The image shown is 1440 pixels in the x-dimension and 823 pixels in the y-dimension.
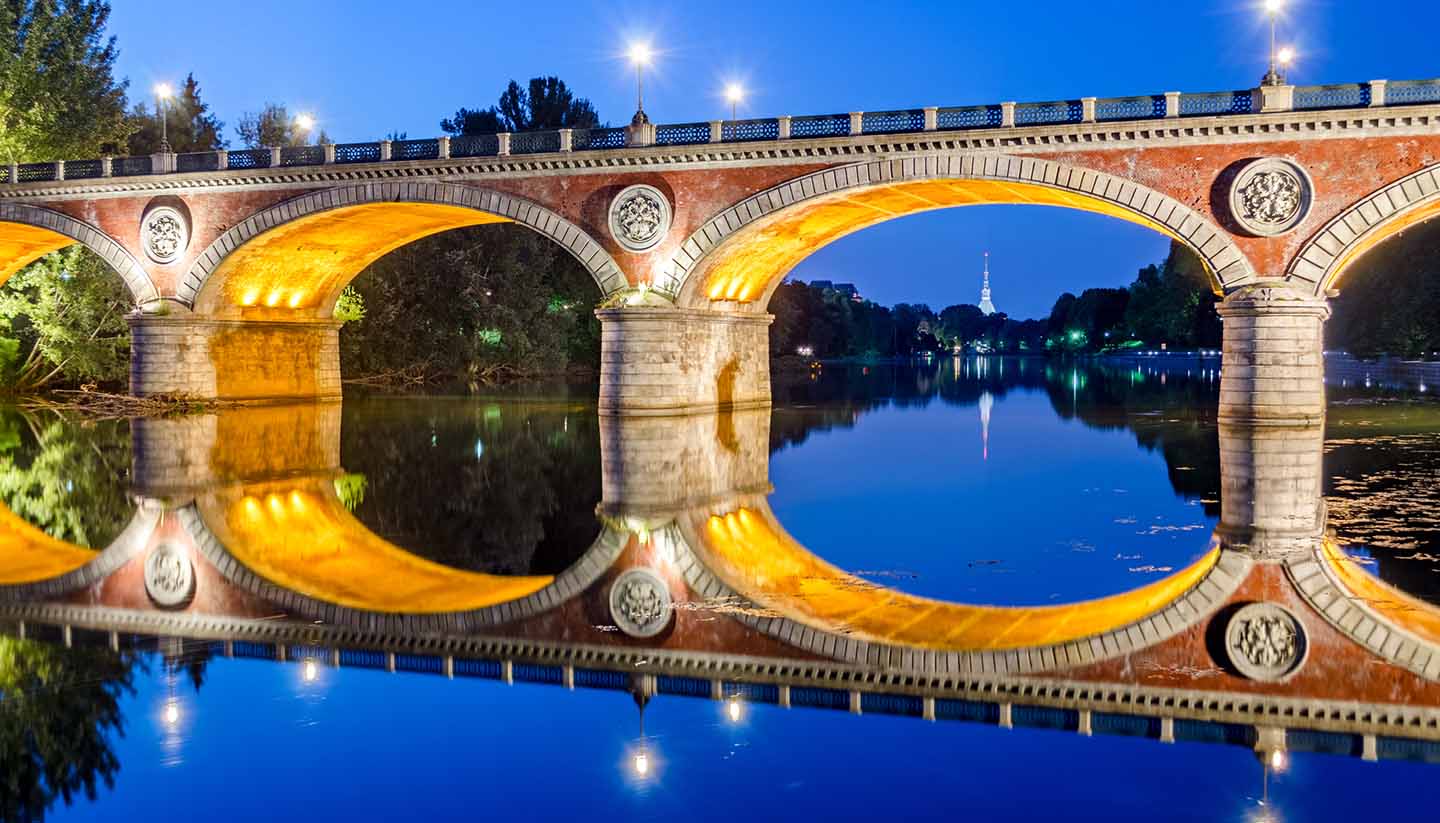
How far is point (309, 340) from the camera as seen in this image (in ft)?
140

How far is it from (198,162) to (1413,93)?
31.7 m

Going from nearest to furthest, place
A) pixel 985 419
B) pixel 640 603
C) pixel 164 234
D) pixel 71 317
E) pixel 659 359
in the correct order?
pixel 640 603 < pixel 659 359 < pixel 985 419 < pixel 164 234 < pixel 71 317

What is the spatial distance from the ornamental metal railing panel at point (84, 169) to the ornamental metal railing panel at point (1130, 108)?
2885cm

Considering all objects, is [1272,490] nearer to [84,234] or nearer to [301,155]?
[301,155]

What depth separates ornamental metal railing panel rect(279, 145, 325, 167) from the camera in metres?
35.2

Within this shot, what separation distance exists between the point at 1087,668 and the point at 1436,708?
2025mm

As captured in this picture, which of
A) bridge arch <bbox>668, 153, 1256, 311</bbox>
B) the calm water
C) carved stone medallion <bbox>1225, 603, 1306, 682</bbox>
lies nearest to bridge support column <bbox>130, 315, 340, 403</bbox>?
the calm water

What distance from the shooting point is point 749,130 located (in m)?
30.6

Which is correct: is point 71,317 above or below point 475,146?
below

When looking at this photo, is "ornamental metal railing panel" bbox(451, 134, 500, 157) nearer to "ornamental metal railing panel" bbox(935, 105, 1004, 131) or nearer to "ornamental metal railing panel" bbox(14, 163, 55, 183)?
"ornamental metal railing panel" bbox(935, 105, 1004, 131)

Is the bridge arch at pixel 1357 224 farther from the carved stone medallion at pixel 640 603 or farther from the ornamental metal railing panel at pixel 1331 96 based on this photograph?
the carved stone medallion at pixel 640 603

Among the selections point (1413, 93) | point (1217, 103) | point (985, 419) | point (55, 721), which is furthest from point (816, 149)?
point (55, 721)

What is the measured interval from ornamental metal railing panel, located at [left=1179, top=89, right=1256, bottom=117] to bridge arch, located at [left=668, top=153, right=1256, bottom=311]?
6.26ft

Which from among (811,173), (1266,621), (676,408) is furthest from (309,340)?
(1266,621)
